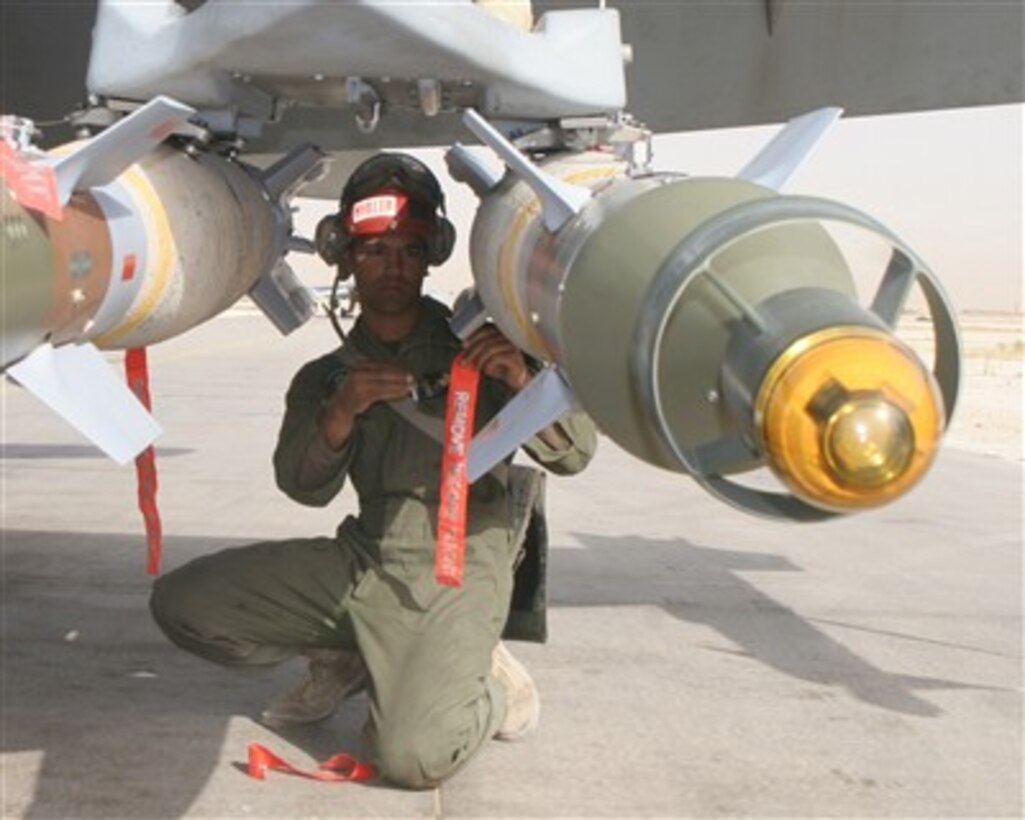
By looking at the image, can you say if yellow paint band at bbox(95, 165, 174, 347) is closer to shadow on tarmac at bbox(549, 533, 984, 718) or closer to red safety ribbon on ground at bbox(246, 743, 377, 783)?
red safety ribbon on ground at bbox(246, 743, 377, 783)

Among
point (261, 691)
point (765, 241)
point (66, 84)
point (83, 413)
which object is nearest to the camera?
point (765, 241)

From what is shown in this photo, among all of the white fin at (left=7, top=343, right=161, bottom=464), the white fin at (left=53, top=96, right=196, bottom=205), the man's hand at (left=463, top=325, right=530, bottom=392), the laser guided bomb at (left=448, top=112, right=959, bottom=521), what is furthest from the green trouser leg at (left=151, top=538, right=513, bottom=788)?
the white fin at (left=53, top=96, right=196, bottom=205)

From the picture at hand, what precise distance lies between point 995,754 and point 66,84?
461cm

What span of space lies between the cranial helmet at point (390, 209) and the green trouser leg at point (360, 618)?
1.03 m

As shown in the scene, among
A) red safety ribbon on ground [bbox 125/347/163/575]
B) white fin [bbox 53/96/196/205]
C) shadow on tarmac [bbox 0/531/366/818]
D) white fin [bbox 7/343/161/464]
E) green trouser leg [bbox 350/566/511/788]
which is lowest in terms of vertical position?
shadow on tarmac [bbox 0/531/366/818]

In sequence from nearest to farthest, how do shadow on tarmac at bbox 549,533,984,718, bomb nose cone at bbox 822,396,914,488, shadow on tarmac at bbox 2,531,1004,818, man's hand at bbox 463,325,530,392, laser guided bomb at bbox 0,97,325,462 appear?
bomb nose cone at bbox 822,396,914,488, laser guided bomb at bbox 0,97,325,462, man's hand at bbox 463,325,530,392, shadow on tarmac at bbox 2,531,1004,818, shadow on tarmac at bbox 549,533,984,718

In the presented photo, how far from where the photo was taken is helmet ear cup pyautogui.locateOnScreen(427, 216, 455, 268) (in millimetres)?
4152

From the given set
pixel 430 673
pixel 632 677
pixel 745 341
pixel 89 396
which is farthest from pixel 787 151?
pixel 632 677

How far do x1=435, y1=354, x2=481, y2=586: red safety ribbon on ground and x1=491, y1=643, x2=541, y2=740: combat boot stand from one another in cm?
79

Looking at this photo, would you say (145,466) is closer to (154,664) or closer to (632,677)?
(154,664)

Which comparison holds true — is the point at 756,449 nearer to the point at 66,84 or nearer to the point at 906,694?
the point at 906,694

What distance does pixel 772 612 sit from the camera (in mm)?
6043

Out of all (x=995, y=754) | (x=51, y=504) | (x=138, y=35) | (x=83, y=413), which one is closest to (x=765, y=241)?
(x=83, y=413)

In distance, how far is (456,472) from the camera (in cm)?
341
